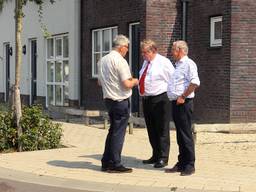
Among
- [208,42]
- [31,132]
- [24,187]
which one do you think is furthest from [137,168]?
[208,42]

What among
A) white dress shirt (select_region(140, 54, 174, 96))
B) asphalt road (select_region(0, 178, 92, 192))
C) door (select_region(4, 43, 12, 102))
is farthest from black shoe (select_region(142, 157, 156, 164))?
door (select_region(4, 43, 12, 102))

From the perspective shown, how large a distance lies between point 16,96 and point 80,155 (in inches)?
78.0

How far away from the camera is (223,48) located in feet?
52.6

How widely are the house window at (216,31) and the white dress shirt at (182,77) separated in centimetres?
757

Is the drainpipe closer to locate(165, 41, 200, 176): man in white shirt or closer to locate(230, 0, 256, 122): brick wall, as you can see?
locate(230, 0, 256, 122): brick wall

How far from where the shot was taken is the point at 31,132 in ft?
39.2

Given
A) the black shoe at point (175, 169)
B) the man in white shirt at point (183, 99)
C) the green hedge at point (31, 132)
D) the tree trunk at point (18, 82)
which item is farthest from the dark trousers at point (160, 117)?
the tree trunk at point (18, 82)

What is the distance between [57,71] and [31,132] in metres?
13.1

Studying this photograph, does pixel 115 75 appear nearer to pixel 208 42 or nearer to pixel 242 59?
pixel 242 59

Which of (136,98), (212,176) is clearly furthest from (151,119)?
(136,98)

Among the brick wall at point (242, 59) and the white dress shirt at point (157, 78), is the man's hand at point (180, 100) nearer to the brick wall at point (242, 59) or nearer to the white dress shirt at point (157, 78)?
the white dress shirt at point (157, 78)

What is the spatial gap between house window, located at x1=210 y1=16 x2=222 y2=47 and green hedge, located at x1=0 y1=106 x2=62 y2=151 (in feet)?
19.9

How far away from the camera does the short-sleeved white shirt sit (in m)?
9.35

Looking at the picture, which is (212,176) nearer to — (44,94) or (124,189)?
(124,189)
